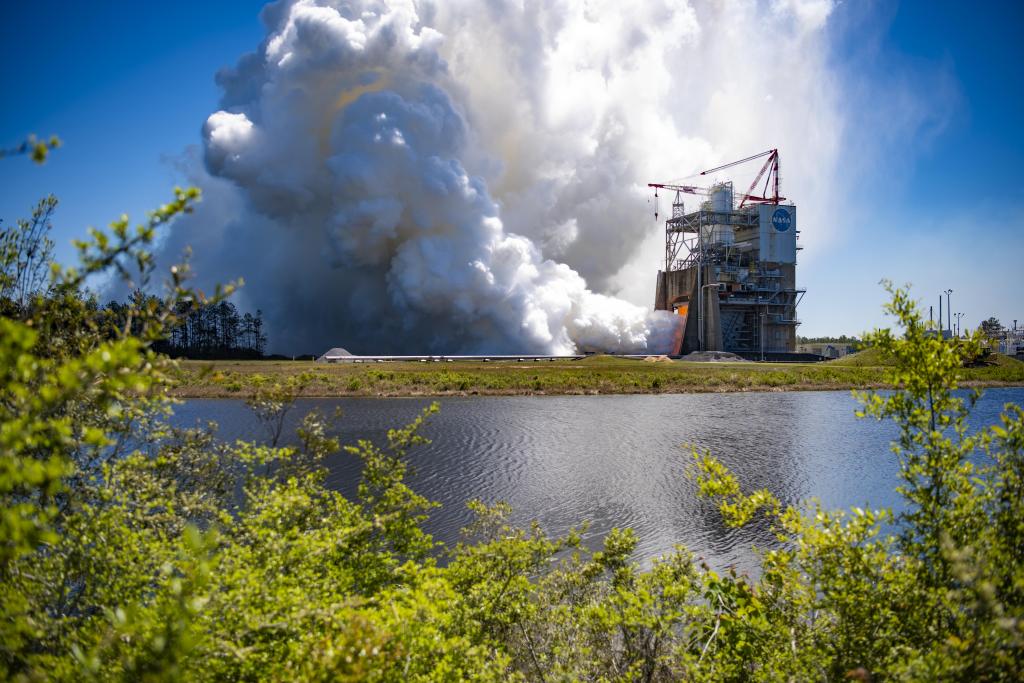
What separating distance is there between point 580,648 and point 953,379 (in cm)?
534

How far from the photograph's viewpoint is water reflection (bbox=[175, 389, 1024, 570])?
16.6m

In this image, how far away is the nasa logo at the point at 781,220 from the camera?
3814 inches

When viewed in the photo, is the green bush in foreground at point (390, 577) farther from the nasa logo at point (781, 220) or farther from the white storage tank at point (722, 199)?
the nasa logo at point (781, 220)

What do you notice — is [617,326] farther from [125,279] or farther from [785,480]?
[125,279]

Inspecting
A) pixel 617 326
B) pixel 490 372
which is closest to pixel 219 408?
pixel 490 372

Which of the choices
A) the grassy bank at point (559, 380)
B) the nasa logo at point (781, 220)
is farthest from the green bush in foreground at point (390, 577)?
the nasa logo at point (781, 220)

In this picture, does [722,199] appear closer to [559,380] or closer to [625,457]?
[559,380]

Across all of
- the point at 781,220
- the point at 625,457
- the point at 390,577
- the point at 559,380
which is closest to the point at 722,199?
the point at 781,220

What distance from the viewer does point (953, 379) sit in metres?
5.96

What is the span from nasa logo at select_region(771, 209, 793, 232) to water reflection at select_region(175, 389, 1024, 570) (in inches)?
2215

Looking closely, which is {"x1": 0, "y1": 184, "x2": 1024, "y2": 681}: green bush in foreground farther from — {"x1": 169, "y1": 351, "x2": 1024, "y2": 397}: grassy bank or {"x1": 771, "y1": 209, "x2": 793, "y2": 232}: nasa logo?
{"x1": 771, "y1": 209, "x2": 793, "y2": 232}: nasa logo

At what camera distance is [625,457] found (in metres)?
25.5

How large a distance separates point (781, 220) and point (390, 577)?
340ft

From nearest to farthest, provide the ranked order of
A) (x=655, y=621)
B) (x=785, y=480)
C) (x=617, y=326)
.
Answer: (x=655, y=621) < (x=785, y=480) < (x=617, y=326)
